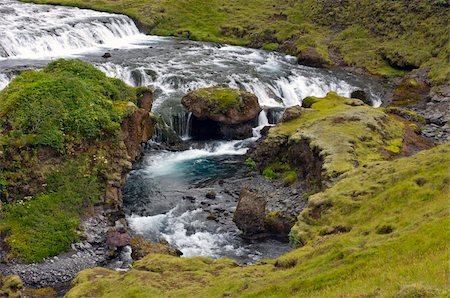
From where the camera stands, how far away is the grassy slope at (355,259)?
1352 centimetres

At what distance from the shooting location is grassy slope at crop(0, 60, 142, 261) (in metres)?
28.0

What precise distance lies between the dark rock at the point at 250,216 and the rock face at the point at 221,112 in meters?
14.7

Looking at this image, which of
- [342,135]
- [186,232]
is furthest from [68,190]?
[342,135]

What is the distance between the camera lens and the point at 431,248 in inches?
Result: 549

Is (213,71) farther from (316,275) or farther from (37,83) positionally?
(316,275)

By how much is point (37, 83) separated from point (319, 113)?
21909mm

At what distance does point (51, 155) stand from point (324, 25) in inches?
2320

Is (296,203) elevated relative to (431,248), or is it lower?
lower

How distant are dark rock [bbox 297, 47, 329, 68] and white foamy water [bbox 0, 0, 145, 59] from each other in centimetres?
2324

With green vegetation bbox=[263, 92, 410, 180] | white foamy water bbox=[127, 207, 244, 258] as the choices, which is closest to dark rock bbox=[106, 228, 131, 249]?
white foamy water bbox=[127, 207, 244, 258]

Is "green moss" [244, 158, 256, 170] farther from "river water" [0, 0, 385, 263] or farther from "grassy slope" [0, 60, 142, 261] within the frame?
"grassy slope" [0, 60, 142, 261]

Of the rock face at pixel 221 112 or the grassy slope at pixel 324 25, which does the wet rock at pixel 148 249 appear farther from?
the grassy slope at pixel 324 25

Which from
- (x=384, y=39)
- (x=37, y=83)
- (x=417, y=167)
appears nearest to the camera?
(x=417, y=167)

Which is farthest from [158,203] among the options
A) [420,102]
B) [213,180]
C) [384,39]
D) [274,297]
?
[384,39]
